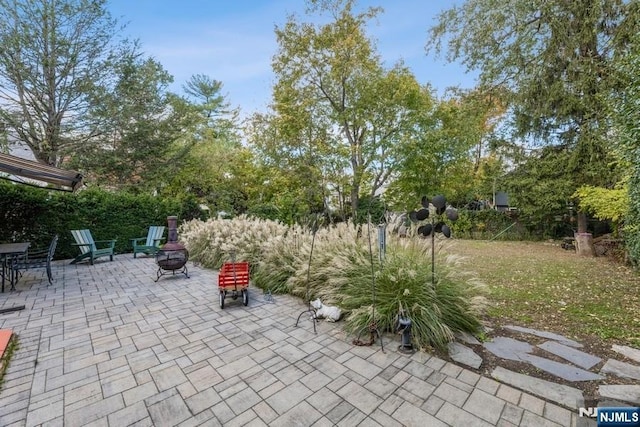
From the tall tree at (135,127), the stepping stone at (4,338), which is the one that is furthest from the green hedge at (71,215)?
the stepping stone at (4,338)

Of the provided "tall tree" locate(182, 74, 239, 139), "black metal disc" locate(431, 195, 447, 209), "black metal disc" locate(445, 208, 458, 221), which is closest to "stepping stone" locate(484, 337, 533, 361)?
"black metal disc" locate(445, 208, 458, 221)

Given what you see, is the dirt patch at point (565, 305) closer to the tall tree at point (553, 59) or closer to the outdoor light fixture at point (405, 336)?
the outdoor light fixture at point (405, 336)

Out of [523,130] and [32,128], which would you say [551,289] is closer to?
[523,130]

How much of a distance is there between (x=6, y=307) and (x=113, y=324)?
1899mm

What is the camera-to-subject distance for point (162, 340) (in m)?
2.90

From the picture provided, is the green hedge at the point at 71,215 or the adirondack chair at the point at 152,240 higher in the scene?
the green hedge at the point at 71,215

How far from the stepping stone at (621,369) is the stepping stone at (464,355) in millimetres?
951

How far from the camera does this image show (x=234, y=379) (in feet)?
7.27

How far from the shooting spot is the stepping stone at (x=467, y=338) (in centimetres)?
282

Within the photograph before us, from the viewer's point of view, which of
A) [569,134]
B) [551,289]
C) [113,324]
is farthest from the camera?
[569,134]

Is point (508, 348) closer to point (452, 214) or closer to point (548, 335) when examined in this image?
point (548, 335)

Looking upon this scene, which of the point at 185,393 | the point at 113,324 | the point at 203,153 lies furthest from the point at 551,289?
the point at 203,153

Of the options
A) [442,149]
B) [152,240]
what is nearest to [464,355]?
[152,240]

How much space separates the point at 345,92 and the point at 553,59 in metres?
6.83
